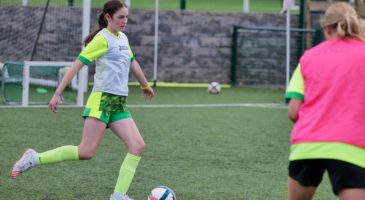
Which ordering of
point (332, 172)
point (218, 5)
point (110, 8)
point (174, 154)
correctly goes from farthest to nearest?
point (218, 5) → point (174, 154) → point (110, 8) → point (332, 172)

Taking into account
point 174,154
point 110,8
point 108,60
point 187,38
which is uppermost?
point 110,8

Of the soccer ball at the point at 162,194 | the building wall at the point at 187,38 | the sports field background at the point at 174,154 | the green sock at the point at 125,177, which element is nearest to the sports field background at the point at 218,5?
the building wall at the point at 187,38

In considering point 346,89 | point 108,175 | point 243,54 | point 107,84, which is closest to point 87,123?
point 107,84

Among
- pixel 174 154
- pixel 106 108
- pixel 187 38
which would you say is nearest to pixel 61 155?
pixel 106 108

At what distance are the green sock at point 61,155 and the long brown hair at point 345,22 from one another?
10.0 feet

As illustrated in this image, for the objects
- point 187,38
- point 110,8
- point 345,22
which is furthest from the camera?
point 187,38

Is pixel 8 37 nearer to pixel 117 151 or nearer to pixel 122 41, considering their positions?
pixel 117 151

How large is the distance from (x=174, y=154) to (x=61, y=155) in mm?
2717

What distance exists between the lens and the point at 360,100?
455 centimetres

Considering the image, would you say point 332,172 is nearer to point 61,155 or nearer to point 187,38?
point 61,155

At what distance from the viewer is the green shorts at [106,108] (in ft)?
22.9

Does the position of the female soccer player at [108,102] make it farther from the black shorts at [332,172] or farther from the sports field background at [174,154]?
the black shorts at [332,172]

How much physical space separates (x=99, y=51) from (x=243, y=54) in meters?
15.3

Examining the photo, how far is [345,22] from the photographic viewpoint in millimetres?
4641
